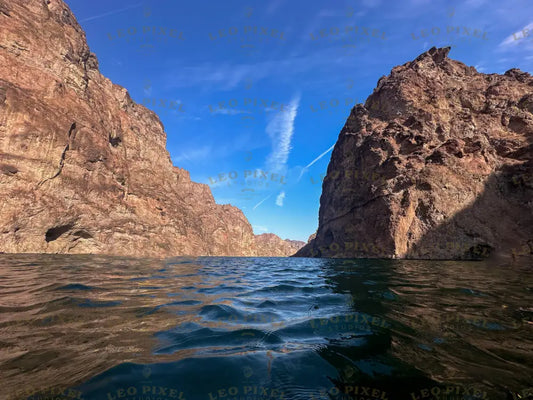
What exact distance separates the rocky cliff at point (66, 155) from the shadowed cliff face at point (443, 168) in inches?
2115

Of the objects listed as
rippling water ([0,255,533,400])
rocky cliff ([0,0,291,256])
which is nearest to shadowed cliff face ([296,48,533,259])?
rippling water ([0,255,533,400])

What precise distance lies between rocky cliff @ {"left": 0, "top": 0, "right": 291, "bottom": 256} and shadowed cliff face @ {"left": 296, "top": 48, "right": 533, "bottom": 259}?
176ft

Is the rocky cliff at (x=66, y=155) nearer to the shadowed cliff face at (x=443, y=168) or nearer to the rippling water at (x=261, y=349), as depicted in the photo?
the rippling water at (x=261, y=349)

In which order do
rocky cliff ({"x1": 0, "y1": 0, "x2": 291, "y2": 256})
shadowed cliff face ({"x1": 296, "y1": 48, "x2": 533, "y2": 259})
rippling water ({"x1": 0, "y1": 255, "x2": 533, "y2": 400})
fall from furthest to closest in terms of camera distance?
rocky cliff ({"x1": 0, "y1": 0, "x2": 291, "y2": 256})
shadowed cliff face ({"x1": 296, "y1": 48, "x2": 533, "y2": 259})
rippling water ({"x1": 0, "y1": 255, "x2": 533, "y2": 400})

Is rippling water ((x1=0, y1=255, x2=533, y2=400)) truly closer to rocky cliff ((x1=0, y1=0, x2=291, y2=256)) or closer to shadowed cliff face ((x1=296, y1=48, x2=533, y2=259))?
shadowed cliff face ((x1=296, y1=48, x2=533, y2=259))

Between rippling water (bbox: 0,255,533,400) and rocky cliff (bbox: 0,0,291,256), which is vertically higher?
rocky cliff (bbox: 0,0,291,256)

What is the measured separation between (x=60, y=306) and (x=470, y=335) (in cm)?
781

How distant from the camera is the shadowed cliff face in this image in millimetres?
34738

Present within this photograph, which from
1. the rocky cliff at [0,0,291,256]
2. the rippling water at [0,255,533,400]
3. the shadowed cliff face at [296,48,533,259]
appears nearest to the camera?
the rippling water at [0,255,533,400]

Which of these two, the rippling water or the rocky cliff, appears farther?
the rocky cliff

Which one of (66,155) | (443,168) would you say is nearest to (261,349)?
(443,168)

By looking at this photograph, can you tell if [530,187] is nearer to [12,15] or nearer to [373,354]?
[373,354]

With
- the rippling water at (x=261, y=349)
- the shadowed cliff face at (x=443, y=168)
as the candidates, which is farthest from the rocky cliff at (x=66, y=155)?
the shadowed cliff face at (x=443, y=168)

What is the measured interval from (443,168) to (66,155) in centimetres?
7130
